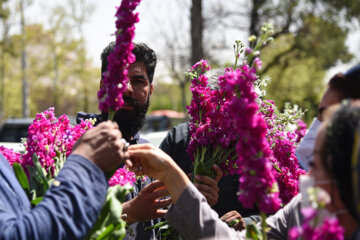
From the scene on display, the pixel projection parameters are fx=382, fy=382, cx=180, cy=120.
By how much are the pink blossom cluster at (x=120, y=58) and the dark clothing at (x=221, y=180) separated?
139 centimetres

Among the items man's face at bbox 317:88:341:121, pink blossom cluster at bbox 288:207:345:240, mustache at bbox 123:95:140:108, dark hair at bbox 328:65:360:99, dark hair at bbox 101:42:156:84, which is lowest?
pink blossom cluster at bbox 288:207:345:240

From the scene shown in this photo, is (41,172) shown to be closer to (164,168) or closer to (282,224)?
(164,168)

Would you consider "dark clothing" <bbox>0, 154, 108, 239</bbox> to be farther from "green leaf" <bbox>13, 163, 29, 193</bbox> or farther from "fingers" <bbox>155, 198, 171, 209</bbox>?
"fingers" <bbox>155, 198, 171, 209</bbox>

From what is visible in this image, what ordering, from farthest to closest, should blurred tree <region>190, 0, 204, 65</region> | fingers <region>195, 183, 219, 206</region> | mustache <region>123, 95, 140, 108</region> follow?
1. blurred tree <region>190, 0, 204, 65</region>
2. mustache <region>123, 95, 140, 108</region>
3. fingers <region>195, 183, 219, 206</region>

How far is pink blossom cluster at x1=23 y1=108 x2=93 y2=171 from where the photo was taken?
1698mm

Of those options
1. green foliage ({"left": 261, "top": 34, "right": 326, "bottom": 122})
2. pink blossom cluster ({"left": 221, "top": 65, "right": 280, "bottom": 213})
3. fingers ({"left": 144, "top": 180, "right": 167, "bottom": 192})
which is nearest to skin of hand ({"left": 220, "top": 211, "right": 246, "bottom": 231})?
fingers ({"left": 144, "top": 180, "right": 167, "bottom": 192})

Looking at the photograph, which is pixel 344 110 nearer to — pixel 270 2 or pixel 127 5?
pixel 127 5

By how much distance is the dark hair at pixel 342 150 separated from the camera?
44.8 inches

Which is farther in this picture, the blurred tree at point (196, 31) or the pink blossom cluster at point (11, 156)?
the blurred tree at point (196, 31)

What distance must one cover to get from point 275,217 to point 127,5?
115 centimetres

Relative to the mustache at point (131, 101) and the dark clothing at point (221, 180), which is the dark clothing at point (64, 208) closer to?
the mustache at point (131, 101)

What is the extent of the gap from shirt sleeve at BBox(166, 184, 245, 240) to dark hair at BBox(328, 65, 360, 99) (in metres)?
0.75

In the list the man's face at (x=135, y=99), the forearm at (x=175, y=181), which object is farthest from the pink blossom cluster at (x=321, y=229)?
the man's face at (x=135, y=99)

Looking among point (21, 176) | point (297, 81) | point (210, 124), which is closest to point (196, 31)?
point (210, 124)
